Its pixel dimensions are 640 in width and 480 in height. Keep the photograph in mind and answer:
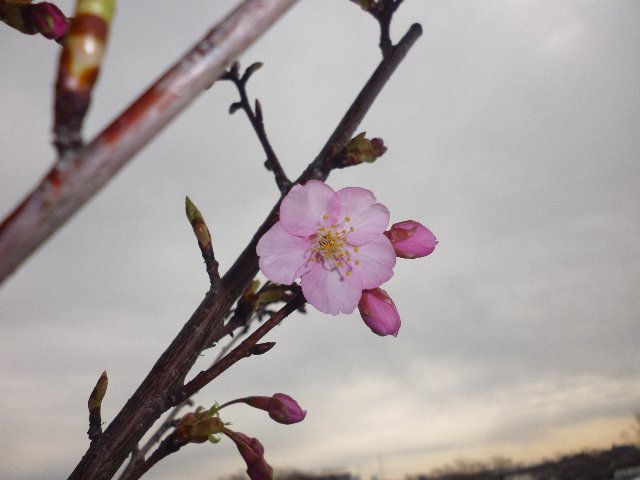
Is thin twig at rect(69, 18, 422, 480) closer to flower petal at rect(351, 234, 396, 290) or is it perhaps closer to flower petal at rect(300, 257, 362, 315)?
flower petal at rect(300, 257, 362, 315)

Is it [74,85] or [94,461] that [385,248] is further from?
[74,85]

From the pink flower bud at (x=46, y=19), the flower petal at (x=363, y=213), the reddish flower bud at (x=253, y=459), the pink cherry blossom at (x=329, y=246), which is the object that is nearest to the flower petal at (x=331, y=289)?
the pink cherry blossom at (x=329, y=246)

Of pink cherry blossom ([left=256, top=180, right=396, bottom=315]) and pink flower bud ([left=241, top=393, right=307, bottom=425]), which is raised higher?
pink cherry blossom ([left=256, top=180, right=396, bottom=315])

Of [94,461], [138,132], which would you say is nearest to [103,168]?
[138,132]

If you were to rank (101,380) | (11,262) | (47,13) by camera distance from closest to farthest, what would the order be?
(11,262) → (47,13) → (101,380)

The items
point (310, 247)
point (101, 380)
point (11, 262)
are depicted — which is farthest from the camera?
point (310, 247)

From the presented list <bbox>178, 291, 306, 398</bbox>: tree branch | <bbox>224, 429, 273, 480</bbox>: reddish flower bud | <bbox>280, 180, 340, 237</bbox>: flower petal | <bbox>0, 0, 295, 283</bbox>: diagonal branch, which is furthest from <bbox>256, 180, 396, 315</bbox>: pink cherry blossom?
<bbox>0, 0, 295, 283</bbox>: diagonal branch
